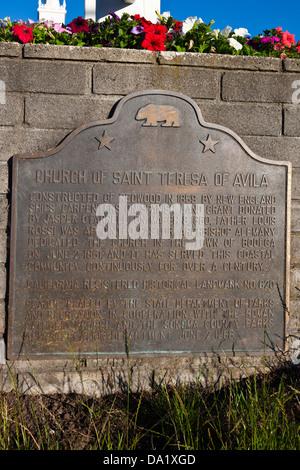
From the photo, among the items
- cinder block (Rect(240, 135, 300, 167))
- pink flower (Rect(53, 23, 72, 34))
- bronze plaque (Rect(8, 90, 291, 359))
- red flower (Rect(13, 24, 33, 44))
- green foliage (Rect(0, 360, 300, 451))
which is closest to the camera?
green foliage (Rect(0, 360, 300, 451))

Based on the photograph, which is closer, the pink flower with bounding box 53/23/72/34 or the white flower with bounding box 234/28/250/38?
the pink flower with bounding box 53/23/72/34

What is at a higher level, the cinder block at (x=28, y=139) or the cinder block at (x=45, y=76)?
the cinder block at (x=45, y=76)

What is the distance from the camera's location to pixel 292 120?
10.1 ft

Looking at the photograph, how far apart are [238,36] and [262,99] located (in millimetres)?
681

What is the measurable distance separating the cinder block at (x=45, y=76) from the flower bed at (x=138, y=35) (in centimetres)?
25

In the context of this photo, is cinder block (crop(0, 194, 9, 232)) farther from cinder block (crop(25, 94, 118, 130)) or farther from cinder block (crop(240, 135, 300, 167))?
cinder block (crop(240, 135, 300, 167))

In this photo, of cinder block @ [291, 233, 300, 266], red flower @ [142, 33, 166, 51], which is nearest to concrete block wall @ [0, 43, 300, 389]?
red flower @ [142, 33, 166, 51]

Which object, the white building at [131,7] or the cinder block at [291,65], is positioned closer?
the cinder block at [291,65]

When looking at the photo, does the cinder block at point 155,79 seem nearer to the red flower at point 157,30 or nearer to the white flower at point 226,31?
the red flower at point 157,30

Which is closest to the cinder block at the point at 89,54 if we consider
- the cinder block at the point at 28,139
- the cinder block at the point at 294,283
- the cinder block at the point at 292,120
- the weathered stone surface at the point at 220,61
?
the weathered stone surface at the point at 220,61

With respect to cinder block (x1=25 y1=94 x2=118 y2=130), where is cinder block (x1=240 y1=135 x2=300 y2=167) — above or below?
below

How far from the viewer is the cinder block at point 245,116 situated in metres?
2.99

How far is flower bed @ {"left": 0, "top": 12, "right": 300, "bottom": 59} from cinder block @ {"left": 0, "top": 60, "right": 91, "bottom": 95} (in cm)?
25

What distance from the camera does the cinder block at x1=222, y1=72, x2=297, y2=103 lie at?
3012 mm
